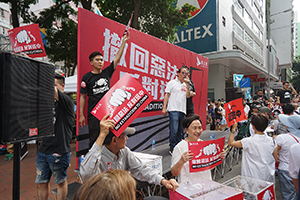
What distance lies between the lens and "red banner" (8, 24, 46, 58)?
5.10 metres

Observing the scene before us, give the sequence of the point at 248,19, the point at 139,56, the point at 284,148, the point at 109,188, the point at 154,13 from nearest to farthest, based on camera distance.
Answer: the point at 109,188, the point at 284,148, the point at 139,56, the point at 154,13, the point at 248,19

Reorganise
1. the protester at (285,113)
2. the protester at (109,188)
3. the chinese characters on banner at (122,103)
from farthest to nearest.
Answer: the protester at (285,113) < the chinese characters on banner at (122,103) < the protester at (109,188)

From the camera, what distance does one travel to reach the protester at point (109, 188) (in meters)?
0.79

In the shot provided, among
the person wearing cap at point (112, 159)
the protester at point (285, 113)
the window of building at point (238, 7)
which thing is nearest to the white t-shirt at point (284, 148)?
the protester at point (285, 113)

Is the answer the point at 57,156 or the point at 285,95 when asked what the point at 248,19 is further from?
the point at 57,156

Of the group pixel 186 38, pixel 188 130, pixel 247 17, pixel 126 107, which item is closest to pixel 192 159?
pixel 188 130

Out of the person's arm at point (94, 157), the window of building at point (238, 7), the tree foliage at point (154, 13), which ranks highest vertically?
the window of building at point (238, 7)

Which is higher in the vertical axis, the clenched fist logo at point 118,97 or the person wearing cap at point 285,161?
the clenched fist logo at point 118,97

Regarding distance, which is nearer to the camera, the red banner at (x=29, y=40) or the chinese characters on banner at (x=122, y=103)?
the chinese characters on banner at (x=122, y=103)

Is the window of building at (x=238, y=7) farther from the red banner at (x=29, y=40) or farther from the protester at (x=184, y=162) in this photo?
the protester at (x=184, y=162)

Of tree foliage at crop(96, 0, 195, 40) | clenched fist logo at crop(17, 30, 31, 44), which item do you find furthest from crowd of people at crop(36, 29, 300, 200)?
tree foliage at crop(96, 0, 195, 40)

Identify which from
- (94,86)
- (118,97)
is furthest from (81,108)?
(118,97)

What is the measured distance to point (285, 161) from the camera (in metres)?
2.68

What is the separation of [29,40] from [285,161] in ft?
20.8
